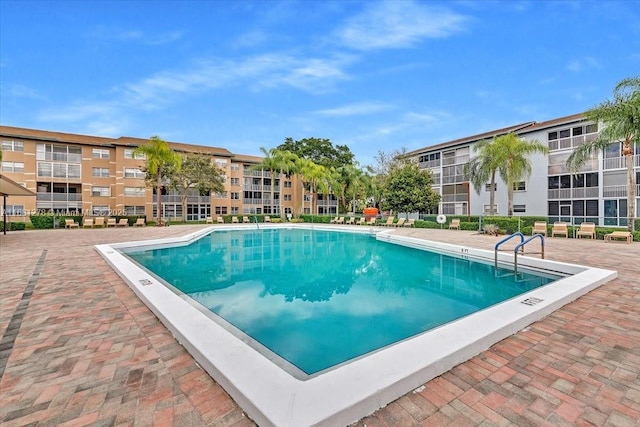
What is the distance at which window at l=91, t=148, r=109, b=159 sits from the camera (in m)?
32.9

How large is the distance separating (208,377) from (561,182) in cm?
2956

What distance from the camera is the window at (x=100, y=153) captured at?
32938 mm

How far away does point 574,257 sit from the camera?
884 centimetres

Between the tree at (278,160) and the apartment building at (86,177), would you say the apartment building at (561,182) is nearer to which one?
the tree at (278,160)

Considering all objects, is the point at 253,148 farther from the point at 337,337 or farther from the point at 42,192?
the point at 337,337

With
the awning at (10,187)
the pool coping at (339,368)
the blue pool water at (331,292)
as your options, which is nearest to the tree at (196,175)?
the awning at (10,187)

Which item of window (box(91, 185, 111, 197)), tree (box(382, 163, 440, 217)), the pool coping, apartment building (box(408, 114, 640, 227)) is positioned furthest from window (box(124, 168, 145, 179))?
the pool coping

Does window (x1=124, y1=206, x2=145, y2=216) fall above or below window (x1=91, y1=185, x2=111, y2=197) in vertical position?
below

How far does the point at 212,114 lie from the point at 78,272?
81.2 ft

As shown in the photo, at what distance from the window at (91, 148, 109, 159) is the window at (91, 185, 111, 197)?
323 cm

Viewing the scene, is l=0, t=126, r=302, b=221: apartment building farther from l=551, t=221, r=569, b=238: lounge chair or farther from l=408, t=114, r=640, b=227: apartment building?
l=551, t=221, r=569, b=238: lounge chair

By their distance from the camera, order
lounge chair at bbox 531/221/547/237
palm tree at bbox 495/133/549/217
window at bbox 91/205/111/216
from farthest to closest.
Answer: window at bbox 91/205/111/216 < palm tree at bbox 495/133/549/217 < lounge chair at bbox 531/221/547/237

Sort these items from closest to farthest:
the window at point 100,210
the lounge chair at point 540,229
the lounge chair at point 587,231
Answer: the lounge chair at point 587,231 → the lounge chair at point 540,229 → the window at point 100,210

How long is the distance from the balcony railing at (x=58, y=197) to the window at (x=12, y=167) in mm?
2679
